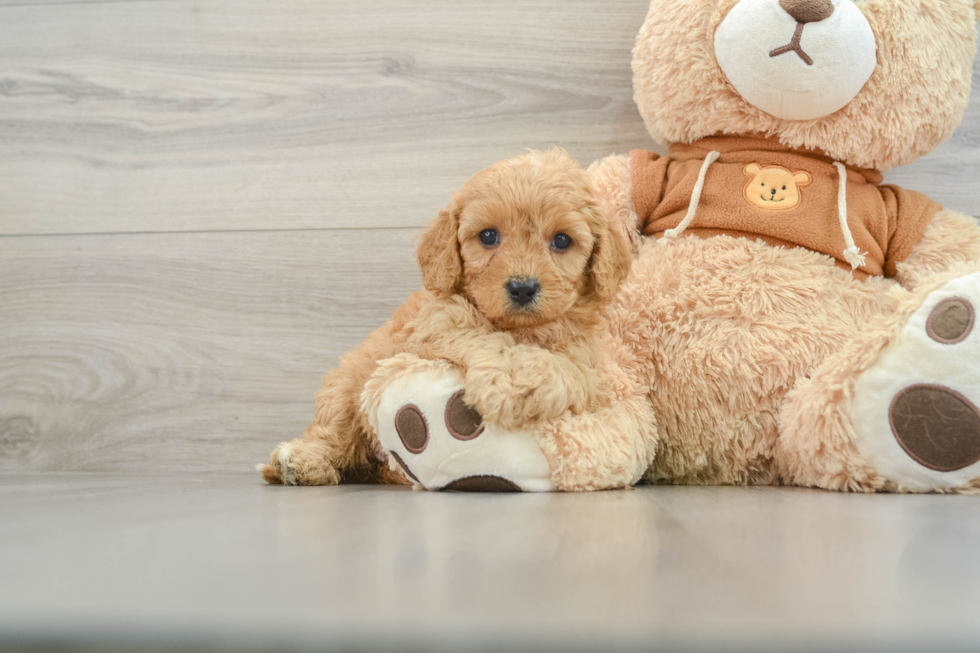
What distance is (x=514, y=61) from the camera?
4.22ft

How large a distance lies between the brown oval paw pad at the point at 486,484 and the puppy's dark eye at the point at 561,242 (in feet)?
0.89

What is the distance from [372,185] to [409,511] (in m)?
0.77

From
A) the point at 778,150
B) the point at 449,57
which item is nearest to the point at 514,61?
the point at 449,57

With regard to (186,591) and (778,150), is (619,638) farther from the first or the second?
(778,150)

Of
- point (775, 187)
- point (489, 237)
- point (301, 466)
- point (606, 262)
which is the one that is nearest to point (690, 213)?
point (775, 187)

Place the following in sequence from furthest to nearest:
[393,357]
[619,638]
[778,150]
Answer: [778,150]
[393,357]
[619,638]

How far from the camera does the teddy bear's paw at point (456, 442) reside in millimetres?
818

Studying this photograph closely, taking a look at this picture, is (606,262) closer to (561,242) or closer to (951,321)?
(561,242)

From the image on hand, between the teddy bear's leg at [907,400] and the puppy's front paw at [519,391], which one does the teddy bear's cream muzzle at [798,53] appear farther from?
the puppy's front paw at [519,391]

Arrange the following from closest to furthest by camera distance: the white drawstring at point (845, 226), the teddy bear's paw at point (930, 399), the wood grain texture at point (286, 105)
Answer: the teddy bear's paw at point (930, 399) → the white drawstring at point (845, 226) → the wood grain texture at point (286, 105)

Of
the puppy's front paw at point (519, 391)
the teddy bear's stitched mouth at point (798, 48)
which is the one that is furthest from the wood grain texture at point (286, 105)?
the puppy's front paw at point (519, 391)

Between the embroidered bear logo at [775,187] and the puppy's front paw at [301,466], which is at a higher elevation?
the embroidered bear logo at [775,187]

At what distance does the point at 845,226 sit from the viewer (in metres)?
0.98

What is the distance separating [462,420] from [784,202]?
543 millimetres
